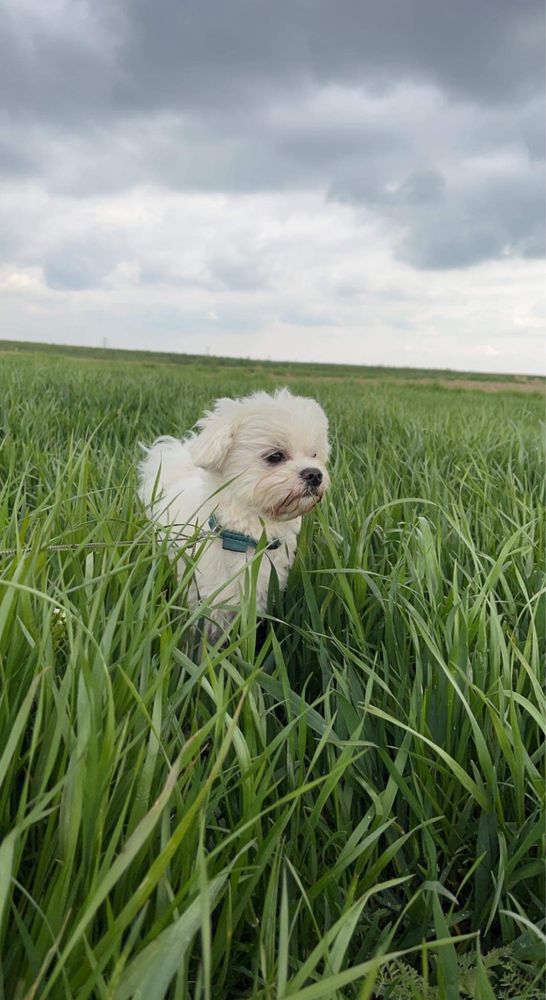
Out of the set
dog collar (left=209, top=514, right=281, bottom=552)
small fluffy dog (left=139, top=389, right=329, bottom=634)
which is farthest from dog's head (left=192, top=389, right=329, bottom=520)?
dog collar (left=209, top=514, right=281, bottom=552)

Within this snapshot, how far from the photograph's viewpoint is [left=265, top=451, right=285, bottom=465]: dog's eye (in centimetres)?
244

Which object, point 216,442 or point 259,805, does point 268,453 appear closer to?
point 216,442

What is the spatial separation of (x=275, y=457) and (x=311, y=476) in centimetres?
20

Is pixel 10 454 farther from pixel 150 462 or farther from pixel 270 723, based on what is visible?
pixel 270 723

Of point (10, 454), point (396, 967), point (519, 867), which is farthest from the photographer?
point (10, 454)

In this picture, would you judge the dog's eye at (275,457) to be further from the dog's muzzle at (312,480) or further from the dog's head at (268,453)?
the dog's muzzle at (312,480)

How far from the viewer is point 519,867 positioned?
1.35 metres

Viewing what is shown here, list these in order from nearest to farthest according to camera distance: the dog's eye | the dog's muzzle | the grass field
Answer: the grass field < the dog's muzzle < the dog's eye

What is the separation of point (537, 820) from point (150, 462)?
2.50 metres

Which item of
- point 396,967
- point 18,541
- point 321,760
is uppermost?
point 18,541

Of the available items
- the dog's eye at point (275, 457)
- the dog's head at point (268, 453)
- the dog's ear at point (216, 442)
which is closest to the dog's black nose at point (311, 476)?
the dog's head at point (268, 453)

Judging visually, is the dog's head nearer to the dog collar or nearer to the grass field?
the dog collar

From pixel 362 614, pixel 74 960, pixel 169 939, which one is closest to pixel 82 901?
pixel 74 960

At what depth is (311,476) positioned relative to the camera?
2322 millimetres
